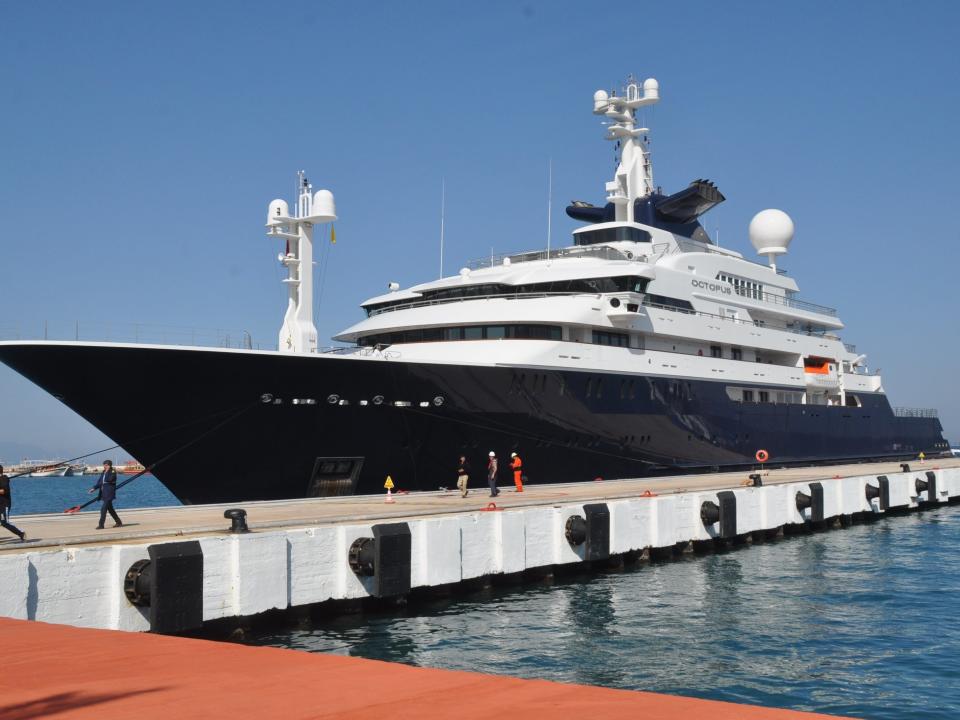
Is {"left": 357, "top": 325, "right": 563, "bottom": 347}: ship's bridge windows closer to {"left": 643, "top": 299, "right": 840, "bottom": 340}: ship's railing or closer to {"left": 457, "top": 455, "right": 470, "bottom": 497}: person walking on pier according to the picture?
{"left": 457, "top": 455, "right": 470, "bottom": 497}: person walking on pier

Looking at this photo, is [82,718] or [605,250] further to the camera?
[605,250]

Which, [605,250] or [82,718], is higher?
[605,250]

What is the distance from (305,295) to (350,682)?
22465 millimetres

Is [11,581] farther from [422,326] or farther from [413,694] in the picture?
[422,326]

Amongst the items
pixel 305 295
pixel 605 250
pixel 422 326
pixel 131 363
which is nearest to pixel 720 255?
pixel 605 250

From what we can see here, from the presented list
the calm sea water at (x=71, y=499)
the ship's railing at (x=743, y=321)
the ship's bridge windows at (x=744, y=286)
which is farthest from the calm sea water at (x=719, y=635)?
the ship's bridge windows at (x=744, y=286)

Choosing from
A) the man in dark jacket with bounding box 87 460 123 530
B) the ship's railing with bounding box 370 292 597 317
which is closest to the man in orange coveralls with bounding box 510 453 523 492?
the ship's railing with bounding box 370 292 597 317

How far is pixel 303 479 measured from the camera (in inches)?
885

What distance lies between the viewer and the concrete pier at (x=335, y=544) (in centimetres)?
1186

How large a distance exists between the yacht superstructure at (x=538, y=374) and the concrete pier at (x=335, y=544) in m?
1.53

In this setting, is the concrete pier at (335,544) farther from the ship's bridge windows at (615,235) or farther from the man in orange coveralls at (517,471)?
the ship's bridge windows at (615,235)

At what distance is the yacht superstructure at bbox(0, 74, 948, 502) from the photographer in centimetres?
2112

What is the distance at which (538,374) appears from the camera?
1044 inches

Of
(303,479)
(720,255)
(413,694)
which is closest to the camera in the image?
(413,694)
